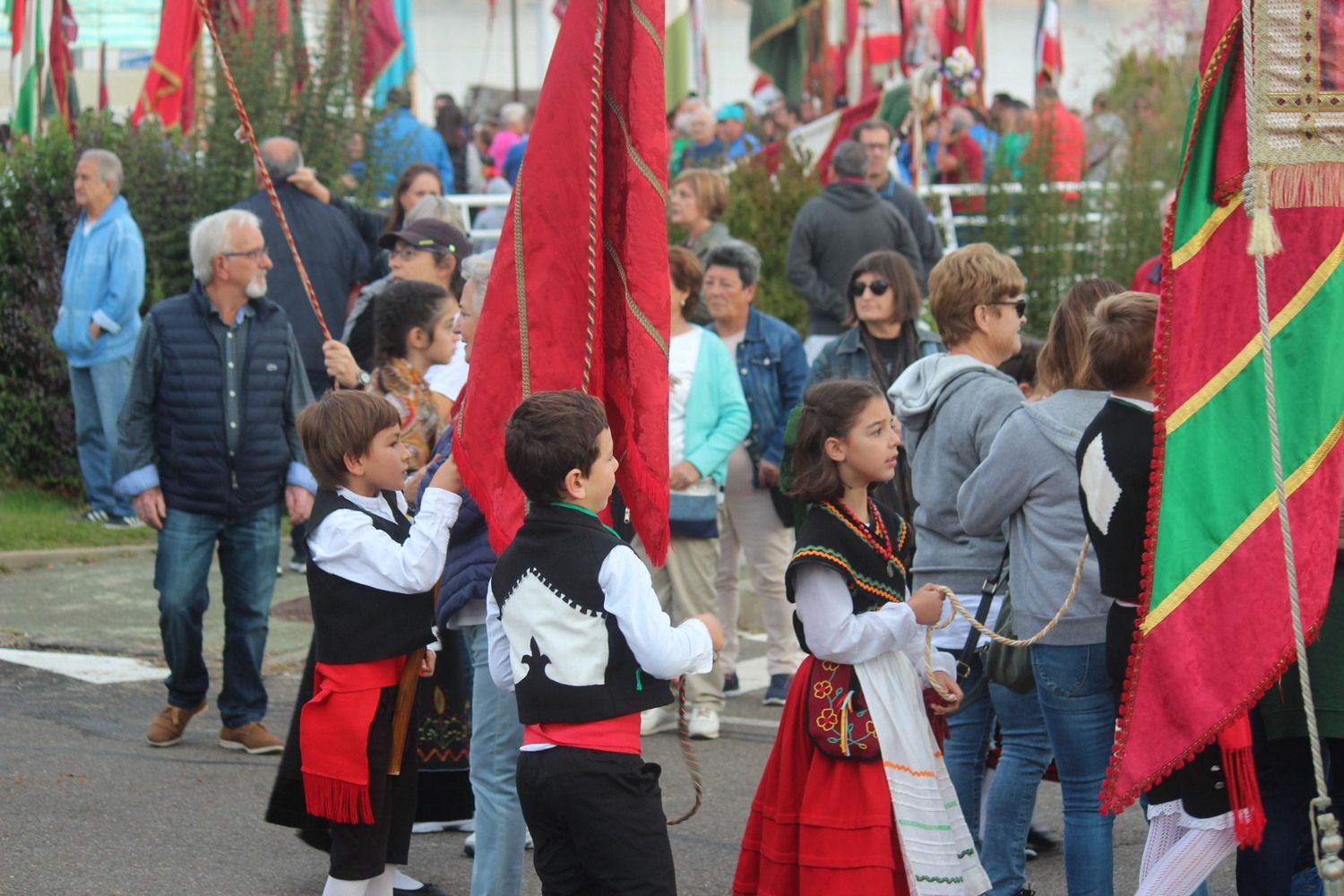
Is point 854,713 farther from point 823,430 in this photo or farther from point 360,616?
point 360,616

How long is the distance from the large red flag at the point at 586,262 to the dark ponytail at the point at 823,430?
41 cm

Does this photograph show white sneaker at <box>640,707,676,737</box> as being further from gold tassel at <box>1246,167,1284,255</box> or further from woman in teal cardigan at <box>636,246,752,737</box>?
gold tassel at <box>1246,167,1284,255</box>

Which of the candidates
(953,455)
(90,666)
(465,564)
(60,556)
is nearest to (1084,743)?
(953,455)

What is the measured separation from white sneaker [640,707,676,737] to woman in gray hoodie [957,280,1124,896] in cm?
282

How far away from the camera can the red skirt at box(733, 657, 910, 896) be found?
4.28 m

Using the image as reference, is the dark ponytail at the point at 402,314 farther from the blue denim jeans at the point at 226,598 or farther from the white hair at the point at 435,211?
the white hair at the point at 435,211

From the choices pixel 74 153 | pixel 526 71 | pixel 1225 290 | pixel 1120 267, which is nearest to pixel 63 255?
pixel 74 153

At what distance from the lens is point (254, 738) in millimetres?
6680

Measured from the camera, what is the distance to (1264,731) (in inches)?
157

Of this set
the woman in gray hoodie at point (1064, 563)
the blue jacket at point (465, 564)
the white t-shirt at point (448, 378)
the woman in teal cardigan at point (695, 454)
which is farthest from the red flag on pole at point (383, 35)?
the woman in gray hoodie at point (1064, 563)

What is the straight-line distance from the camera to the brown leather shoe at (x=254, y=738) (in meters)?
6.67

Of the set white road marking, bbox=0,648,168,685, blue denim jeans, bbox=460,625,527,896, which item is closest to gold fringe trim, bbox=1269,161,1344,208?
blue denim jeans, bbox=460,625,527,896

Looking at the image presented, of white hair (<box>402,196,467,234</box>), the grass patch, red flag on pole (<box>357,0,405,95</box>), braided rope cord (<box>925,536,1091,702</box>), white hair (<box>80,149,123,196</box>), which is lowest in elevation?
the grass patch

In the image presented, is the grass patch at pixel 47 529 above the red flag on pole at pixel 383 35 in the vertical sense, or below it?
below
